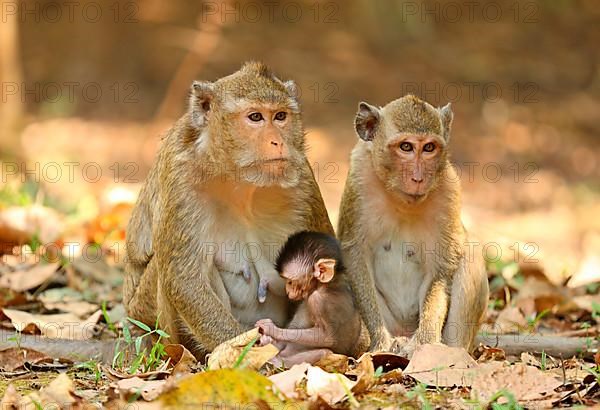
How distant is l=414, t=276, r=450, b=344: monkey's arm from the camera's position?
6.57 m

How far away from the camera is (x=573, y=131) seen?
18234 millimetres

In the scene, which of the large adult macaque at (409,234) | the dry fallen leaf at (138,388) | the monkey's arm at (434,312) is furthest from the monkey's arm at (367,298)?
the dry fallen leaf at (138,388)

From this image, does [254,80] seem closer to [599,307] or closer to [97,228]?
[599,307]

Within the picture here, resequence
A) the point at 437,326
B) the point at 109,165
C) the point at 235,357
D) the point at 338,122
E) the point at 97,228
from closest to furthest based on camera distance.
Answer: the point at 235,357 < the point at 437,326 < the point at 97,228 < the point at 109,165 < the point at 338,122

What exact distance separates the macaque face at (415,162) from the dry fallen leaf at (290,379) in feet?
5.62

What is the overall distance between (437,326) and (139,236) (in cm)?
221

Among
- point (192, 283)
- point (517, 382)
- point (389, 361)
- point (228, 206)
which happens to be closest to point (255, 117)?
point (228, 206)

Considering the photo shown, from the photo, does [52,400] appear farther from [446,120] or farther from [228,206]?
[446,120]

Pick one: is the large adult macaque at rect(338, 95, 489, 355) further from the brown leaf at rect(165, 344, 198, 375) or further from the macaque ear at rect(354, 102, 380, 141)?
the brown leaf at rect(165, 344, 198, 375)

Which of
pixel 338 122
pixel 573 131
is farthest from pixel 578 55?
pixel 338 122

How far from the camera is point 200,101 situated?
637 centimetres

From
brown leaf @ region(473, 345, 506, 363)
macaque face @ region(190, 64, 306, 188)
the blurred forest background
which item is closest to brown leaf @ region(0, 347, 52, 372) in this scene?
macaque face @ region(190, 64, 306, 188)

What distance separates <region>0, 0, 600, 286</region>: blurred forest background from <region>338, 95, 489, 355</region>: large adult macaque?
6714 millimetres

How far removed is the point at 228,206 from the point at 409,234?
1.34m
